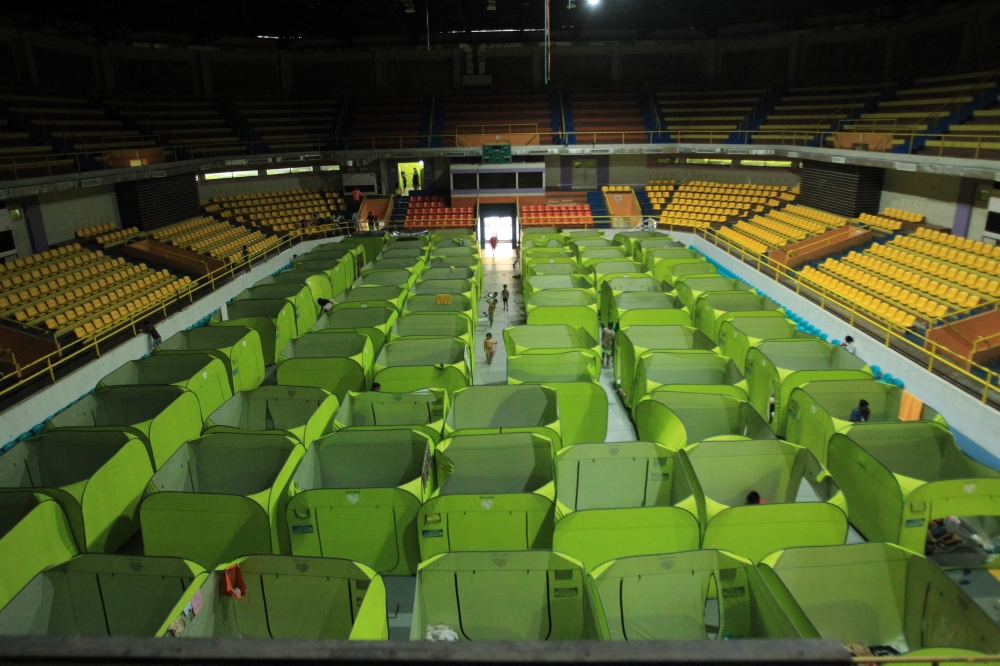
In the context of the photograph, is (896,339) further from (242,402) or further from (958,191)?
(242,402)

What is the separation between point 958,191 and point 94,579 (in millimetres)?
21410

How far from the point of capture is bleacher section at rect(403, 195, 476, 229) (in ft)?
88.9

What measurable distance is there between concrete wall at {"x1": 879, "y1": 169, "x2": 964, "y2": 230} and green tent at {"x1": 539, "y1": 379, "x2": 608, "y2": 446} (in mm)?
15314

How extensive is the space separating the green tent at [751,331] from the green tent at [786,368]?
0.59m

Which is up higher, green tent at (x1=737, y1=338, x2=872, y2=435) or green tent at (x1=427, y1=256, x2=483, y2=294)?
green tent at (x1=427, y1=256, x2=483, y2=294)

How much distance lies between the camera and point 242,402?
8688mm

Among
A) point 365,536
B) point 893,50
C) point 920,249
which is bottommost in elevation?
point 365,536

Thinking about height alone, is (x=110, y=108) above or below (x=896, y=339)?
above

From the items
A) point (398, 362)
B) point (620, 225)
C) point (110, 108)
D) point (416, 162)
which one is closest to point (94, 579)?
point (398, 362)

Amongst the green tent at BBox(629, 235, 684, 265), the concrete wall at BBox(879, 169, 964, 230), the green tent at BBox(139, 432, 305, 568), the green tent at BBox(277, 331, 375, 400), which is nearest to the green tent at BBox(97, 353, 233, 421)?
the green tent at BBox(277, 331, 375, 400)

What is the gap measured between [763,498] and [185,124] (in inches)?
1093

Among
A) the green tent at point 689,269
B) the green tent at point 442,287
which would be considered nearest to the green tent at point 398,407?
the green tent at point 442,287

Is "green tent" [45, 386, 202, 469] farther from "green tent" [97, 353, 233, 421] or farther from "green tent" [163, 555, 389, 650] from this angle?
"green tent" [163, 555, 389, 650]

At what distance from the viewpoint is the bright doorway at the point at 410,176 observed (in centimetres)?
3058
